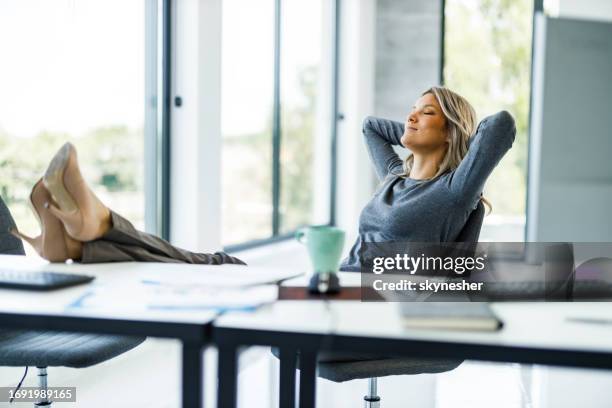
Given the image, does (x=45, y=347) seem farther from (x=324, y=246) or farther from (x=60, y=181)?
(x=324, y=246)

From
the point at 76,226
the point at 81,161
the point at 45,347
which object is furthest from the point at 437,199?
the point at 81,161

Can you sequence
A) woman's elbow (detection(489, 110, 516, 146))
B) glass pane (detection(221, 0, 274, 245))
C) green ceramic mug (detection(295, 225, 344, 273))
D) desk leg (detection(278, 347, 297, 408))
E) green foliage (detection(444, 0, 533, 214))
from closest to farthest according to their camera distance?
green ceramic mug (detection(295, 225, 344, 273)) < desk leg (detection(278, 347, 297, 408)) < woman's elbow (detection(489, 110, 516, 146)) < glass pane (detection(221, 0, 274, 245)) < green foliage (detection(444, 0, 533, 214))

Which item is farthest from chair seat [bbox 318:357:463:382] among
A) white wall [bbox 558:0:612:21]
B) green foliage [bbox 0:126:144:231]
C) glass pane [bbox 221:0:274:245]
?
Result: white wall [bbox 558:0:612:21]

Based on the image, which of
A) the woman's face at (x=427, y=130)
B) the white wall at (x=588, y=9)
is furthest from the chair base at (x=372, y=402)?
the white wall at (x=588, y=9)

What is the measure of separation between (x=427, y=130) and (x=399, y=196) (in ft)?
0.76

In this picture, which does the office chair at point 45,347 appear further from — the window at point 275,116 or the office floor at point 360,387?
the window at point 275,116

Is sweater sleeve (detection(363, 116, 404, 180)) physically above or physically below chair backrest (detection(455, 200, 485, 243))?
above

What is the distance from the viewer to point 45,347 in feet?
5.62

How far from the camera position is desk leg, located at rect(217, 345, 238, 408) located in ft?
3.44

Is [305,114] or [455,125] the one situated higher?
[305,114]

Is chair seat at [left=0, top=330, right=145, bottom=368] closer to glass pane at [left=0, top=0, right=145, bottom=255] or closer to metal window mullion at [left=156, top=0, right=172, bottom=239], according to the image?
glass pane at [left=0, top=0, right=145, bottom=255]

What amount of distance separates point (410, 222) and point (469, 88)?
4.41 m

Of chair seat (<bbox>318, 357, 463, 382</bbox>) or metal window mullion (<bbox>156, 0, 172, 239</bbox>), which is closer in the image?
chair seat (<bbox>318, 357, 463, 382</bbox>)

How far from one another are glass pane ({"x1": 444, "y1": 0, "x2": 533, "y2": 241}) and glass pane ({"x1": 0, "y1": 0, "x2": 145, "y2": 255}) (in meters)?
3.41
